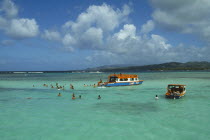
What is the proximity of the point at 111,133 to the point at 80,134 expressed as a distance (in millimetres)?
2520

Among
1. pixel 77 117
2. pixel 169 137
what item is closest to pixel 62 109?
pixel 77 117

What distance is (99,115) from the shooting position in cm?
2120

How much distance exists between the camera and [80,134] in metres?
15.8

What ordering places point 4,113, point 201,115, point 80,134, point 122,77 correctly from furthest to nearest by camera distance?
point 122,77 → point 4,113 → point 201,115 → point 80,134

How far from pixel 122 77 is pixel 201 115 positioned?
108 feet

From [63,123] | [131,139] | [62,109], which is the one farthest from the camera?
[62,109]

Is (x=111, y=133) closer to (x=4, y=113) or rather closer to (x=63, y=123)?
(x=63, y=123)

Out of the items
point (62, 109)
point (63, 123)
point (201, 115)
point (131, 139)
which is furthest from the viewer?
point (62, 109)

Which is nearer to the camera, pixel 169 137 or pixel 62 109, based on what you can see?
pixel 169 137

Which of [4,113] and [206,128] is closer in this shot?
[206,128]

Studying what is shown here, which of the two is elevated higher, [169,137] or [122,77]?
[122,77]

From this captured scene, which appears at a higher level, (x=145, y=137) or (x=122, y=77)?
(x=122, y=77)

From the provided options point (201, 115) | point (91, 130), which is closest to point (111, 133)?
point (91, 130)

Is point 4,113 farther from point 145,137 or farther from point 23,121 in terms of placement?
point 145,137
